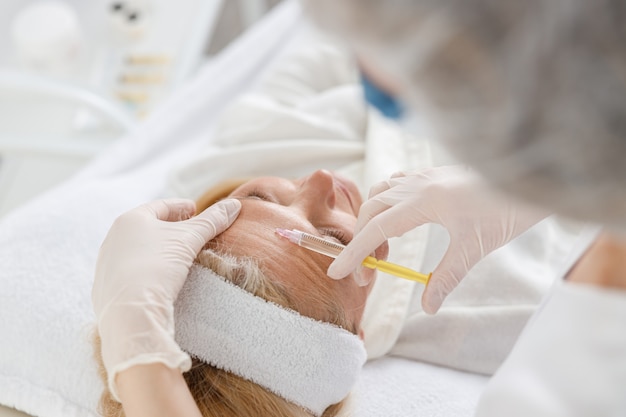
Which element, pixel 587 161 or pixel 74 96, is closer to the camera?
pixel 587 161

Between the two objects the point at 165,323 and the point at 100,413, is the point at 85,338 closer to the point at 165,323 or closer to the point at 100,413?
the point at 100,413

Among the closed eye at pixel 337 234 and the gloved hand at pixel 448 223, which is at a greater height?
the gloved hand at pixel 448 223

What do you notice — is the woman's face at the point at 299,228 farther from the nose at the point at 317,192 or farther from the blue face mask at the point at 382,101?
the blue face mask at the point at 382,101

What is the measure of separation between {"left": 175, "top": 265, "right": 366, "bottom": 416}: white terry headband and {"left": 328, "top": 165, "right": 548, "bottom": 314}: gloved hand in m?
0.10

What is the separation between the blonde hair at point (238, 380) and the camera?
3.31 feet

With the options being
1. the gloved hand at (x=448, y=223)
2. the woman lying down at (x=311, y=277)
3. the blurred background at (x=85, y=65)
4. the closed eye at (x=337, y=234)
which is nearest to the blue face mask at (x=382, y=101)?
the woman lying down at (x=311, y=277)

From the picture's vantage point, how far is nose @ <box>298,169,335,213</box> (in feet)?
3.83

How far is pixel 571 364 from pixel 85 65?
1931 millimetres

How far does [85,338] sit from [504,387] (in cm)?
71

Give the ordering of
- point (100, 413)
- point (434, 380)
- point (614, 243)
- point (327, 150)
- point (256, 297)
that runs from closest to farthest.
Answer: point (614, 243)
point (256, 297)
point (100, 413)
point (434, 380)
point (327, 150)

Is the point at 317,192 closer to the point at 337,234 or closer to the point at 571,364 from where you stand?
the point at 337,234

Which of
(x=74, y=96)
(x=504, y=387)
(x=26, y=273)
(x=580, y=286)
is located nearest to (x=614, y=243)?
(x=580, y=286)

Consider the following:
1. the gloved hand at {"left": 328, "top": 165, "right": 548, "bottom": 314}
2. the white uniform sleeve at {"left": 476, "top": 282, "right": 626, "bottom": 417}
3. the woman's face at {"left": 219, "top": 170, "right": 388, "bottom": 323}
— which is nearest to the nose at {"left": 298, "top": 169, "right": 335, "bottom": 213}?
the woman's face at {"left": 219, "top": 170, "right": 388, "bottom": 323}

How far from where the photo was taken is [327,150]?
5.15 feet
